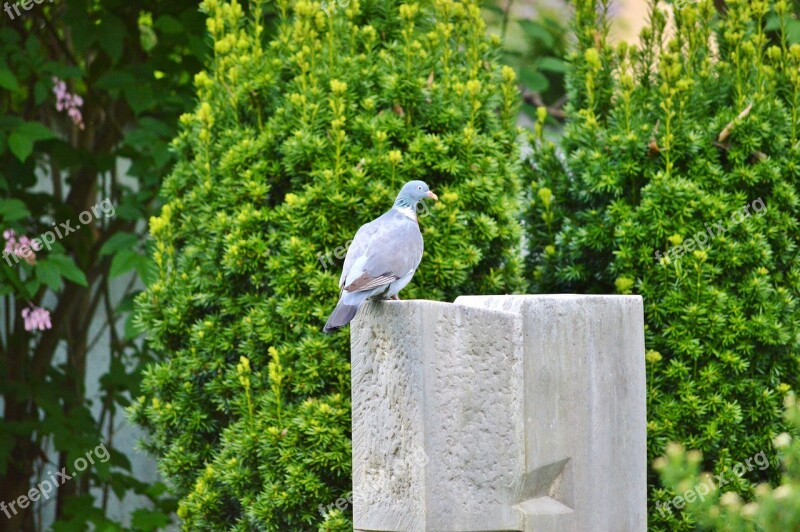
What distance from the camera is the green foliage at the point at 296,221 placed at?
3.77 meters

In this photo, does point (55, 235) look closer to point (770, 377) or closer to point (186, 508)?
point (186, 508)

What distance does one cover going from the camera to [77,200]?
250 inches

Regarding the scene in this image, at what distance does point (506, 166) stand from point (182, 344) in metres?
1.58

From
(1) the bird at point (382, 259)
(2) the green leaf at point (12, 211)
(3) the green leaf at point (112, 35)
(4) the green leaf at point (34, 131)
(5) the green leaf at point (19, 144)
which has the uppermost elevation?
(3) the green leaf at point (112, 35)

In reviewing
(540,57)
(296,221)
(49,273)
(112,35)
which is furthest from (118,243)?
(540,57)

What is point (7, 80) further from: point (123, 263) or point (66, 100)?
point (123, 263)

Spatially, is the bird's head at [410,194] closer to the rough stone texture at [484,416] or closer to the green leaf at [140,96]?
the rough stone texture at [484,416]

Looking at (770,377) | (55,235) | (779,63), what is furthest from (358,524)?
(55,235)

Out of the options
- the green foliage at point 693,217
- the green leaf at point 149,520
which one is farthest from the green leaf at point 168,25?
the green leaf at point 149,520

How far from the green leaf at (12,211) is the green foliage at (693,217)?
8.29ft

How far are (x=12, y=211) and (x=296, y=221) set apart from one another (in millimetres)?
1875

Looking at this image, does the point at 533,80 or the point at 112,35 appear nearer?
the point at 112,35

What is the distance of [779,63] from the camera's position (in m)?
4.50

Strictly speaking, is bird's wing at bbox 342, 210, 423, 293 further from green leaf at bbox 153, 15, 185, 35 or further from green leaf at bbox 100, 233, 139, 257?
green leaf at bbox 153, 15, 185, 35
